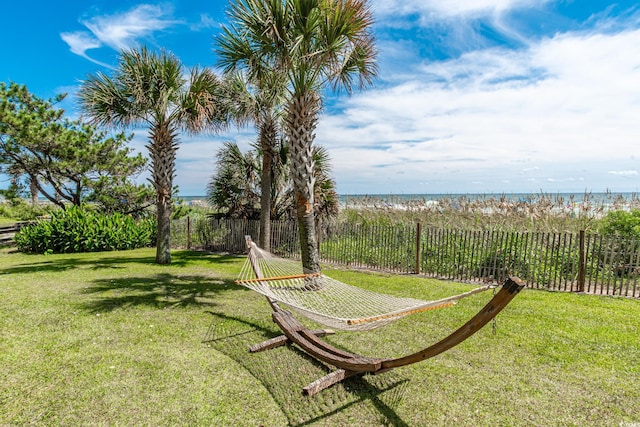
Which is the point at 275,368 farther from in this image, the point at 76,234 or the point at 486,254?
the point at 76,234

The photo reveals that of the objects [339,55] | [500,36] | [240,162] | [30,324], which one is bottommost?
[30,324]

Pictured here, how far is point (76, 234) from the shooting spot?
11.7 meters

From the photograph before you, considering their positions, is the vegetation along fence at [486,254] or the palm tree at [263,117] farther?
the palm tree at [263,117]

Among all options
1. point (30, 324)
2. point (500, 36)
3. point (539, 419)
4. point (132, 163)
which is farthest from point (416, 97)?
point (132, 163)

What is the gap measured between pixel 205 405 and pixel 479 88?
10.2 m

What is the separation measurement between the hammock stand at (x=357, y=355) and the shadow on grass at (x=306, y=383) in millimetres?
90

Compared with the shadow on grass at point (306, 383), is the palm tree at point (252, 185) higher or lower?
higher

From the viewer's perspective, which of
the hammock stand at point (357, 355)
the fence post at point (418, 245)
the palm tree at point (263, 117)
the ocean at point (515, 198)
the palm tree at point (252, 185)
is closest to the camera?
the hammock stand at point (357, 355)

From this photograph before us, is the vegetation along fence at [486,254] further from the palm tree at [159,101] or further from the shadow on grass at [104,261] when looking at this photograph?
the palm tree at [159,101]

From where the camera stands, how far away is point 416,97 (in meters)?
11.0

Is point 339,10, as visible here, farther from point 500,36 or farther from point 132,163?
point 132,163

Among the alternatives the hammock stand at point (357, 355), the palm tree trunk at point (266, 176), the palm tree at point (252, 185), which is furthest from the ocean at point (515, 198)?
the hammock stand at point (357, 355)

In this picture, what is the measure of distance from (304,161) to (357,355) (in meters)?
3.82

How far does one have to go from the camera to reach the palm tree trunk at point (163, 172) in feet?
31.1
